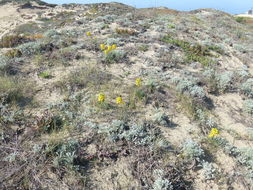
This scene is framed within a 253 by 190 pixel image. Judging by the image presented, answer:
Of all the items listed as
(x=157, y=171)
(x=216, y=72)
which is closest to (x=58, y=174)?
(x=157, y=171)

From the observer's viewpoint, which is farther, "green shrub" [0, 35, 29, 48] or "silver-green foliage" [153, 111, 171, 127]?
"green shrub" [0, 35, 29, 48]

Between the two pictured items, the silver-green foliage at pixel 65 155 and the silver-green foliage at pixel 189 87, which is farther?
the silver-green foliage at pixel 189 87

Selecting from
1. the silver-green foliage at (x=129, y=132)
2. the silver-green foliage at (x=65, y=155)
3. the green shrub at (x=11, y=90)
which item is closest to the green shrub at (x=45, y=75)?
the green shrub at (x=11, y=90)

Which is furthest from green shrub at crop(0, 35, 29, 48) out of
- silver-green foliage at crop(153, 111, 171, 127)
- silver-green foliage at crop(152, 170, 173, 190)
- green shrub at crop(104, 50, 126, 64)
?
silver-green foliage at crop(152, 170, 173, 190)

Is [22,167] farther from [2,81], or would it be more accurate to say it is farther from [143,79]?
[143,79]

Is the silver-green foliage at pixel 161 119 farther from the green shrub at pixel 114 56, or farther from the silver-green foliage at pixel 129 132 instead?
the green shrub at pixel 114 56

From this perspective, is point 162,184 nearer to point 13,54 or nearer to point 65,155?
point 65,155

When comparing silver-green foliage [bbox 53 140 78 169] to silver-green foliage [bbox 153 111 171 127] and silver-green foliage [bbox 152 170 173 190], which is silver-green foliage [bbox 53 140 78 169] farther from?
→ silver-green foliage [bbox 153 111 171 127]

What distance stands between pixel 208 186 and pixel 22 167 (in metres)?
3.52

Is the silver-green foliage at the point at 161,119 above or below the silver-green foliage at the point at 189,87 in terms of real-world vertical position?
below

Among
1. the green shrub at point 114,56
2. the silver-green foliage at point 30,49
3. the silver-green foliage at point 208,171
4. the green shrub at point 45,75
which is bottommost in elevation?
the silver-green foliage at point 208,171

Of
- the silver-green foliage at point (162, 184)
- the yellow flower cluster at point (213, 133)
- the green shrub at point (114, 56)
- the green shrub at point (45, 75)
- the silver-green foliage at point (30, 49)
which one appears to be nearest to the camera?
the silver-green foliage at point (162, 184)

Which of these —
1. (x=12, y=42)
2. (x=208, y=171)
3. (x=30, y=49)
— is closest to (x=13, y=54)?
(x=30, y=49)

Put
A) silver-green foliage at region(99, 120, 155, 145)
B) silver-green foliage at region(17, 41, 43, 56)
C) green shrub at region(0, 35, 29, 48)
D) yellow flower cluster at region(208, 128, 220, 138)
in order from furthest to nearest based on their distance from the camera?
green shrub at region(0, 35, 29, 48)
silver-green foliage at region(17, 41, 43, 56)
yellow flower cluster at region(208, 128, 220, 138)
silver-green foliage at region(99, 120, 155, 145)
